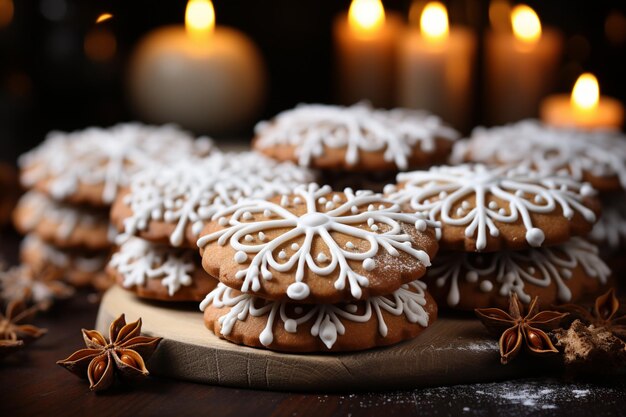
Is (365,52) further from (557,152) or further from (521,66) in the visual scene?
(557,152)

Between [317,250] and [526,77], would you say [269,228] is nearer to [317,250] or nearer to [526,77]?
[317,250]

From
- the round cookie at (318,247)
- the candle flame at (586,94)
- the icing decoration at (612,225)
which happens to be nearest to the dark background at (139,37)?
the candle flame at (586,94)

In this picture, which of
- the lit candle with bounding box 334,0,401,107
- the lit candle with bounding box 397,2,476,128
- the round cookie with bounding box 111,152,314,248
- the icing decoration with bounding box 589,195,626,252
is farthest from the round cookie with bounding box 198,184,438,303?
the lit candle with bounding box 334,0,401,107

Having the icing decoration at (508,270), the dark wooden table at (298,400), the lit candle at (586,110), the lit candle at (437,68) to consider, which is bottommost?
the dark wooden table at (298,400)

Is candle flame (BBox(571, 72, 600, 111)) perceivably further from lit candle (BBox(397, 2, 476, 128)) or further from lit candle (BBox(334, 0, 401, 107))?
lit candle (BBox(334, 0, 401, 107))

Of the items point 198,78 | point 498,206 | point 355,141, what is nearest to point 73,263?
point 355,141

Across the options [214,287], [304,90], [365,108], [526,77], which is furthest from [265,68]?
[214,287]

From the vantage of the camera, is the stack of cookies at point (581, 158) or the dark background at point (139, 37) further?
the dark background at point (139, 37)

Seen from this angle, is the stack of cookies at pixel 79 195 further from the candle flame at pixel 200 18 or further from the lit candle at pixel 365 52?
the lit candle at pixel 365 52
